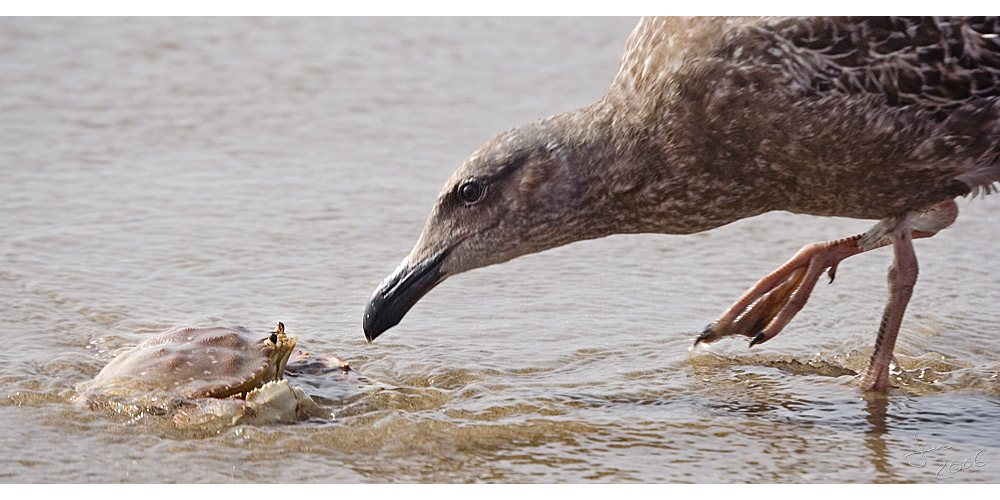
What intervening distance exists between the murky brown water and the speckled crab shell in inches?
6.7

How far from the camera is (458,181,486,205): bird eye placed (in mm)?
5184

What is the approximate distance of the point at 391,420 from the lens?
15.4 feet

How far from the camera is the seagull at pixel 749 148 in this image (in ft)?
15.8

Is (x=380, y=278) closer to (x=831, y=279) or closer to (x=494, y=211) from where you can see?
(x=494, y=211)

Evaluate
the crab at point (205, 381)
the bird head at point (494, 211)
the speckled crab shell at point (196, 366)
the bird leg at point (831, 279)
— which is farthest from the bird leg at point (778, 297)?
the speckled crab shell at point (196, 366)

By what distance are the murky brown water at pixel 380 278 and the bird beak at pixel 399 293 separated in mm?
210

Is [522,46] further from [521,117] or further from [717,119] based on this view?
[717,119]

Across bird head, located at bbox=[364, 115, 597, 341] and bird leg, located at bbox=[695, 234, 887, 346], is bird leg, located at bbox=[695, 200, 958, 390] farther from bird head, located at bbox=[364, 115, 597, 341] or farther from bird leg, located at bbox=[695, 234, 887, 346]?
bird head, located at bbox=[364, 115, 597, 341]

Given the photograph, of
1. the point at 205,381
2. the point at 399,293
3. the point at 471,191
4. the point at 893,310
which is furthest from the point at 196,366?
the point at 893,310

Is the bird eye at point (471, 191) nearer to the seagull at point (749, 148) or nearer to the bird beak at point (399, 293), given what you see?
the seagull at point (749, 148)

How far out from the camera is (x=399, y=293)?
5.16 m

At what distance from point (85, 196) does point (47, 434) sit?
2957 mm

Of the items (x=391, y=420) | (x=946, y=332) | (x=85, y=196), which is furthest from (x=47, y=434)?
(x=946, y=332)

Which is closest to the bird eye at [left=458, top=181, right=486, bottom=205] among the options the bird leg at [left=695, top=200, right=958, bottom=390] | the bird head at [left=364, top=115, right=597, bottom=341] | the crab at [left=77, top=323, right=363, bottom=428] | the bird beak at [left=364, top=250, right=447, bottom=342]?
the bird head at [left=364, top=115, right=597, bottom=341]
